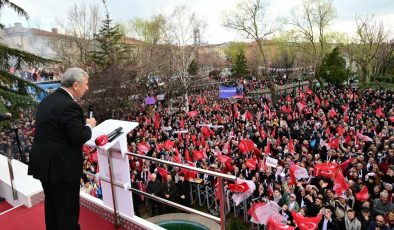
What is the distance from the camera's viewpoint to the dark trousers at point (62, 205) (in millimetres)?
2863

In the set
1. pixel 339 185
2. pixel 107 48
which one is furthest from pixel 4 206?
pixel 107 48

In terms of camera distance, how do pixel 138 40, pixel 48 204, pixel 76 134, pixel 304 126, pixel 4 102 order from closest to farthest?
pixel 76 134
pixel 48 204
pixel 4 102
pixel 304 126
pixel 138 40

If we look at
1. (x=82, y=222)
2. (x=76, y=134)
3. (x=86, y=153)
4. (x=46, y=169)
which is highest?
(x=76, y=134)

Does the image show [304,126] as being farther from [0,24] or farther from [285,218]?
[0,24]

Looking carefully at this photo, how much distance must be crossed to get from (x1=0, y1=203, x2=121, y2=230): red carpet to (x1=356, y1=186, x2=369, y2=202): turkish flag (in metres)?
7.36

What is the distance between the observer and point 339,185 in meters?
9.36

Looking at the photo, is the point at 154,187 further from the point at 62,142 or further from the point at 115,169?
the point at 62,142

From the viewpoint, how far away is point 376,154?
12.2m

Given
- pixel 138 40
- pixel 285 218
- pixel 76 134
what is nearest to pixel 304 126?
pixel 285 218

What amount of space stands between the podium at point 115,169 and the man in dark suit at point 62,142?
2.30 ft

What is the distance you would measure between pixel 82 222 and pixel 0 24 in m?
10.6

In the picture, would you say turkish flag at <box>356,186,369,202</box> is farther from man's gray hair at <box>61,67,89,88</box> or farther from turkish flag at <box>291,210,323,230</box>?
man's gray hair at <box>61,67,89,88</box>

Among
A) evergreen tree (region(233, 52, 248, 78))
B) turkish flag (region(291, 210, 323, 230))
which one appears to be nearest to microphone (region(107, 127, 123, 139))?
turkish flag (region(291, 210, 323, 230))

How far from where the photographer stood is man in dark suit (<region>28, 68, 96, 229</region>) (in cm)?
263
